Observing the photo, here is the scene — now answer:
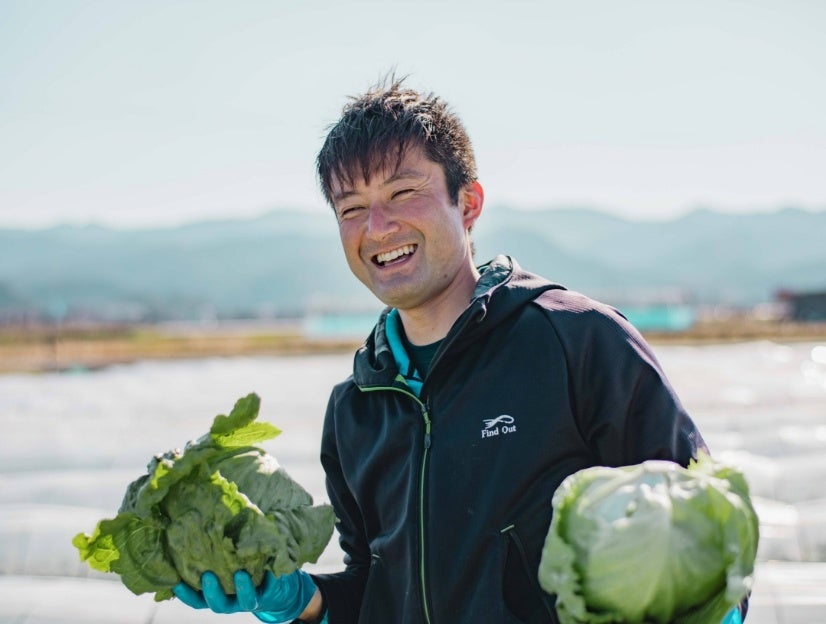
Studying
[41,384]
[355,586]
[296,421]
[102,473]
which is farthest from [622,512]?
[41,384]

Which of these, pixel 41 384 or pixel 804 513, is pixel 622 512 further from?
pixel 41 384

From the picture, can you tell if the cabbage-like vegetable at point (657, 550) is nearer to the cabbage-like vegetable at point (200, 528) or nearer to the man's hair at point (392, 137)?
the cabbage-like vegetable at point (200, 528)

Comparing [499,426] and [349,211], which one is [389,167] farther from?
[499,426]

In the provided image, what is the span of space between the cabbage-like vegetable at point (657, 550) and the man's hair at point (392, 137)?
52.6 inches

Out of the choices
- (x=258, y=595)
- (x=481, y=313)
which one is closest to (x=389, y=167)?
(x=481, y=313)

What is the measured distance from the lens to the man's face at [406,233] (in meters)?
2.74

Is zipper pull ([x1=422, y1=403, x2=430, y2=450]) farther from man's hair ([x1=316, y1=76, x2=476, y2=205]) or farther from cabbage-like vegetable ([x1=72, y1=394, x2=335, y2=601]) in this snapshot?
man's hair ([x1=316, y1=76, x2=476, y2=205])

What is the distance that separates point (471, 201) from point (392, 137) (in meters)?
0.43

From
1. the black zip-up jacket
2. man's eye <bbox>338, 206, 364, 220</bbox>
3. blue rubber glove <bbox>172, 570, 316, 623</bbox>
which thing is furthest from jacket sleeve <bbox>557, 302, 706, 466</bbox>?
blue rubber glove <bbox>172, 570, 316, 623</bbox>

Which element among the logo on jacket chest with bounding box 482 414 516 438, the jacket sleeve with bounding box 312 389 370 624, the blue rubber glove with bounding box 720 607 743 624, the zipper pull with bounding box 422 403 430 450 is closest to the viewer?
the blue rubber glove with bounding box 720 607 743 624

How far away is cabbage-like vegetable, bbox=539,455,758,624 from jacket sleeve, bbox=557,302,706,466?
0.46m

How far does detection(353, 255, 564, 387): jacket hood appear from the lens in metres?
2.68

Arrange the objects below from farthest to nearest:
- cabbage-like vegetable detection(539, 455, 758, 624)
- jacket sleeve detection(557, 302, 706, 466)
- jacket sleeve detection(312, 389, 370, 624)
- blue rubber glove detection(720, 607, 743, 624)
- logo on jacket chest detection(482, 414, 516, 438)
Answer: jacket sleeve detection(312, 389, 370, 624) < logo on jacket chest detection(482, 414, 516, 438) < jacket sleeve detection(557, 302, 706, 466) < blue rubber glove detection(720, 607, 743, 624) < cabbage-like vegetable detection(539, 455, 758, 624)

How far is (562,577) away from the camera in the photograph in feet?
6.33
